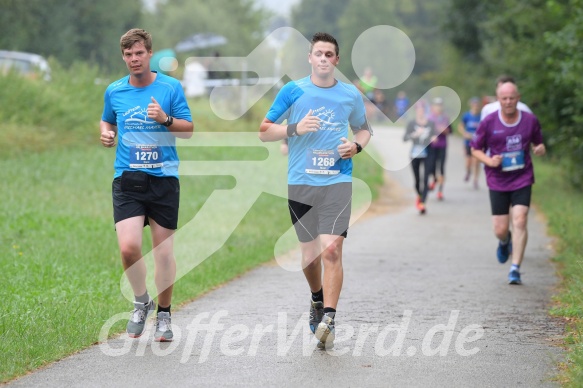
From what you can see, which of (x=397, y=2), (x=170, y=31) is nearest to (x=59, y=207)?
(x=170, y=31)

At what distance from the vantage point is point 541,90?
20.0m

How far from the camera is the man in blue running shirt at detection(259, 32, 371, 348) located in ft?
24.7

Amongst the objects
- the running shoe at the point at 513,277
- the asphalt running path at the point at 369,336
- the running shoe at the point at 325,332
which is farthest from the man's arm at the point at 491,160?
the running shoe at the point at 325,332

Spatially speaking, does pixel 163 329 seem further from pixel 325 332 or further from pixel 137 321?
pixel 325 332

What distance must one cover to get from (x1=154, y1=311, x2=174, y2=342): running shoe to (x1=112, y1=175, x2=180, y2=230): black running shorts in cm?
67

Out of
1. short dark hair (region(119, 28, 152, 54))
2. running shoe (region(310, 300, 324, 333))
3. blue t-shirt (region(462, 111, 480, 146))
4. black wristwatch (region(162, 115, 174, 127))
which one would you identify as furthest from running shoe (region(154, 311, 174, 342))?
blue t-shirt (region(462, 111, 480, 146))

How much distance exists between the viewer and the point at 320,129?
7.55 metres

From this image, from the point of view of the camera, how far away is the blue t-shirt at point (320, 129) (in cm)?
756

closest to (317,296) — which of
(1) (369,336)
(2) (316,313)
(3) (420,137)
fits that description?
(2) (316,313)

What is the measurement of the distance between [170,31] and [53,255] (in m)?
64.5

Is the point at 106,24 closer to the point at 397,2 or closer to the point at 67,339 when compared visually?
the point at 67,339

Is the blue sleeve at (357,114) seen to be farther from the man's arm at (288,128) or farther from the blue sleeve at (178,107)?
the blue sleeve at (178,107)

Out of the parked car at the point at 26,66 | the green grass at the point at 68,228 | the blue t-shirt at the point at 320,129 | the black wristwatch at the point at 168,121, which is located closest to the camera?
the black wristwatch at the point at 168,121

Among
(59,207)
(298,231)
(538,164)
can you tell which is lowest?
(538,164)
